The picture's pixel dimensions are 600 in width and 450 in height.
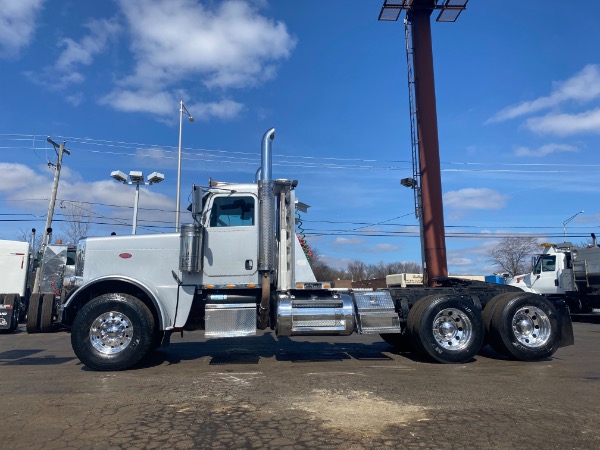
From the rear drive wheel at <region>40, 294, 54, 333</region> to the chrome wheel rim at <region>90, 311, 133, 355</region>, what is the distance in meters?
7.62

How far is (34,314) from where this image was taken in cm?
1469

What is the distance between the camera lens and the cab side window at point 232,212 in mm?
8836

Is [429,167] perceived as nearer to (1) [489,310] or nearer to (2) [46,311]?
(1) [489,310]

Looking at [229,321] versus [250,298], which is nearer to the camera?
[229,321]

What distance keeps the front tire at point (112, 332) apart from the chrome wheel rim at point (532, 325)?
687 cm

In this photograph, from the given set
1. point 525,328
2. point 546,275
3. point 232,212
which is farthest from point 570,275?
point 232,212

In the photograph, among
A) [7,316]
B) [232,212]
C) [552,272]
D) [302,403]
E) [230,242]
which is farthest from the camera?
[552,272]

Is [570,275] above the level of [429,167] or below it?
below

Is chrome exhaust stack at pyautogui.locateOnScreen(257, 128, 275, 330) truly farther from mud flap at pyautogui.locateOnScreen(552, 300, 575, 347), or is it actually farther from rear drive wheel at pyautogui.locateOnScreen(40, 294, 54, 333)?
rear drive wheel at pyautogui.locateOnScreen(40, 294, 54, 333)

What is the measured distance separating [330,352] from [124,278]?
182 inches

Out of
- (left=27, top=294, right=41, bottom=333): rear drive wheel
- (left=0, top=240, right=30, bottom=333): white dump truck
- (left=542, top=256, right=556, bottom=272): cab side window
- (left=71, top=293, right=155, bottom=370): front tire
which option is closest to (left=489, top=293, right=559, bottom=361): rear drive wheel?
(left=71, top=293, right=155, bottom=370): front tire

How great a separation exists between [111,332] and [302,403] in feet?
13.4

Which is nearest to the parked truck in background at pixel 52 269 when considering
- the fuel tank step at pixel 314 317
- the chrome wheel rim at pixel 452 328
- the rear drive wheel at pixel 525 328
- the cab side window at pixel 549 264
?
the fuel tank step at pixel 314 317

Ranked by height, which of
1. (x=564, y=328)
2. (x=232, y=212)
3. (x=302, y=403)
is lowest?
(x=302, y=403)
